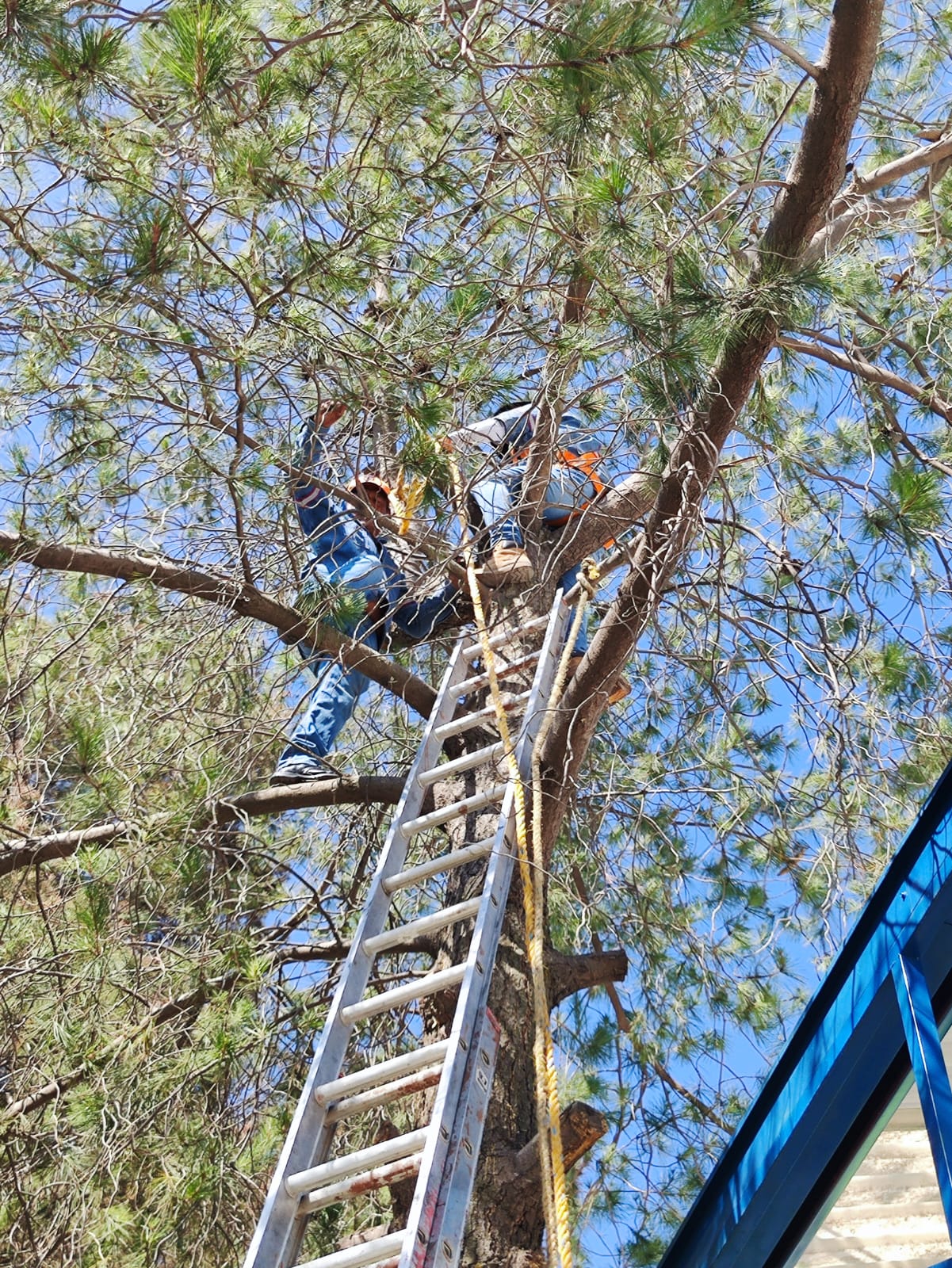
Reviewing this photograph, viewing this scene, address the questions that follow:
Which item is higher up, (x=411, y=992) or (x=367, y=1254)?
(x=411, y=992)

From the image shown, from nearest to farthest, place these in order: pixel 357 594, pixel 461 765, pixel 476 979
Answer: pixel 476 979 → pixel 461 765 → pixel 357 594

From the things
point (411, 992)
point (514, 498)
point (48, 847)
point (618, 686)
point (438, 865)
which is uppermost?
point (514, 498)

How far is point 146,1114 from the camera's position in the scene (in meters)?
3.22

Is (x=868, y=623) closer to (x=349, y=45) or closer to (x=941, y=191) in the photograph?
(x=941, y=191)

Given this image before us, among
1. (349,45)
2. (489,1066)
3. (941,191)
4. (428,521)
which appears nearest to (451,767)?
(428,521)

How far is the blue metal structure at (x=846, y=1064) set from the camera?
7.29 feet

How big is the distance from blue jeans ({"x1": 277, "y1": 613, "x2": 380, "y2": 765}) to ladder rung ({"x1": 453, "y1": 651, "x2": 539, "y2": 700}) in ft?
1.29

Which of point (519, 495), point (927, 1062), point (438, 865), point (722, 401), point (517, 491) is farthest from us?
point (517, 491)

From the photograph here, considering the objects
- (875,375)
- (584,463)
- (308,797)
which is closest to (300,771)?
(308,797)

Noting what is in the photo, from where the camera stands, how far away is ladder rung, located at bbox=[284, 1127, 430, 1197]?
7.88 ft

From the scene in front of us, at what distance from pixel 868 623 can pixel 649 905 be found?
132cm

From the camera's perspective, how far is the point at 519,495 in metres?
3.64

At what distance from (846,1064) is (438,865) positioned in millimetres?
1133

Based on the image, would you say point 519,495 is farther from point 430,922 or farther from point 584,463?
point 430,922
